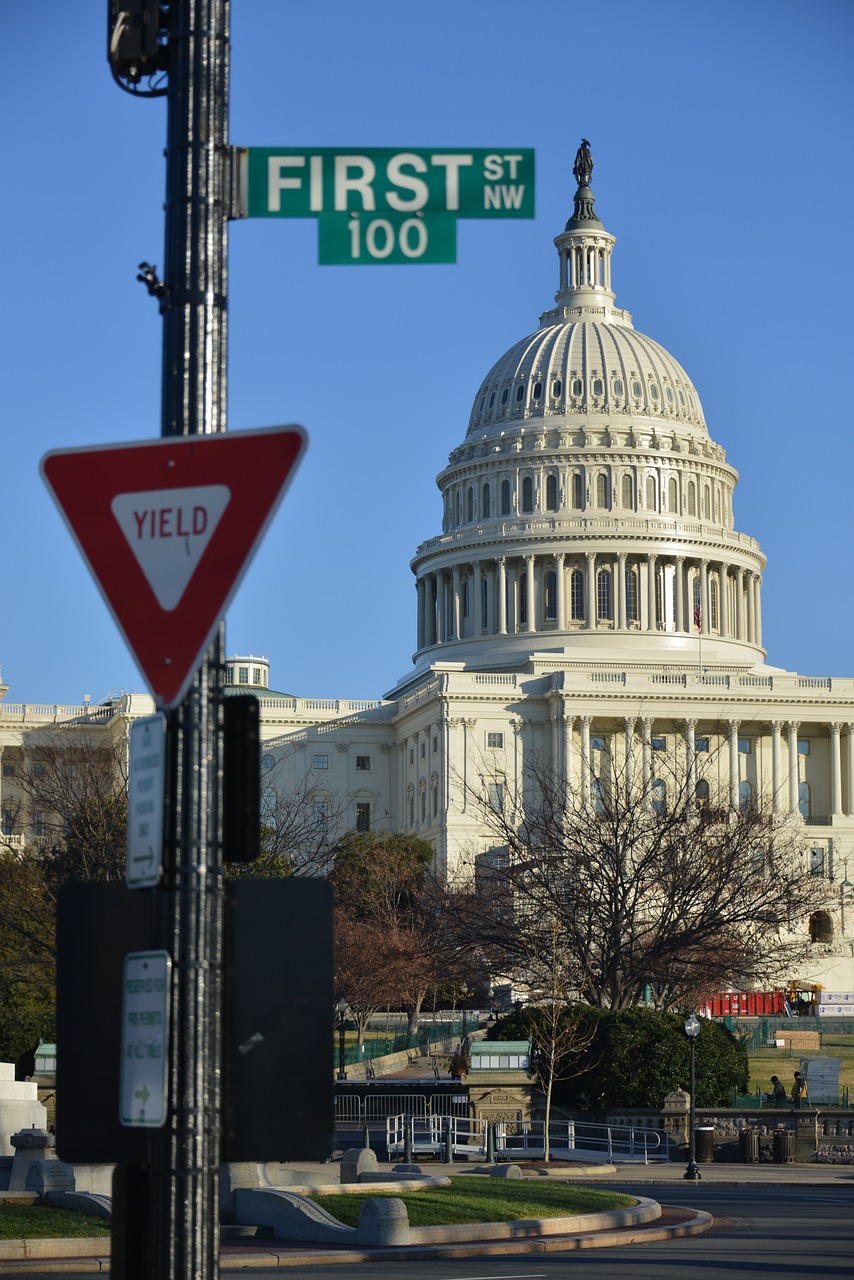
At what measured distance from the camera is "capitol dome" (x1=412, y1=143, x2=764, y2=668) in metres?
147

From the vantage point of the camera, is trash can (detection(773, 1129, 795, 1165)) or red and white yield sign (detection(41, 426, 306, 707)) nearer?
red and white yield sign (detection(41, 426, 306, 707))

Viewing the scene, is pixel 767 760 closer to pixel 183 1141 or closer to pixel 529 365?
pixel 529 365

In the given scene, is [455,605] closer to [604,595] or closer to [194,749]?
[604,595]

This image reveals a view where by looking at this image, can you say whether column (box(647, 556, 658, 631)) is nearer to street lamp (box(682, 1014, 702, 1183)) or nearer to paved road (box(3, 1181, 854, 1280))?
street lamp (box(682, 1014, 702, 1183))

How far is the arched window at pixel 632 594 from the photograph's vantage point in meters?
147

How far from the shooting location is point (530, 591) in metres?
148

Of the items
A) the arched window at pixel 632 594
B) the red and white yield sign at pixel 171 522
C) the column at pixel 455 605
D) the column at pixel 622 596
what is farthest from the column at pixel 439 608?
the red and white yield sign at pixel 171 522

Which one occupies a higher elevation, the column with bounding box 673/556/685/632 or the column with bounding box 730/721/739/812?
the column with bounding box 673/556/685/632

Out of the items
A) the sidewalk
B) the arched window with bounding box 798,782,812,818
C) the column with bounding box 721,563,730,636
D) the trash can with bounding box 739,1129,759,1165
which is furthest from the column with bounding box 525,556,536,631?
the sidewalk

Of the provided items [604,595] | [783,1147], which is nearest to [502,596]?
[604,595]

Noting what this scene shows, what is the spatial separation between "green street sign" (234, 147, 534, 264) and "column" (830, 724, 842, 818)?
132 m

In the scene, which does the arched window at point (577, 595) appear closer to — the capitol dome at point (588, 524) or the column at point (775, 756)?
the capitol dome at point (588, 524)

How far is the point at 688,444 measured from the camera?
506ft

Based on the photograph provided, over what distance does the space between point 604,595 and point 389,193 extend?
14108 centimetres
